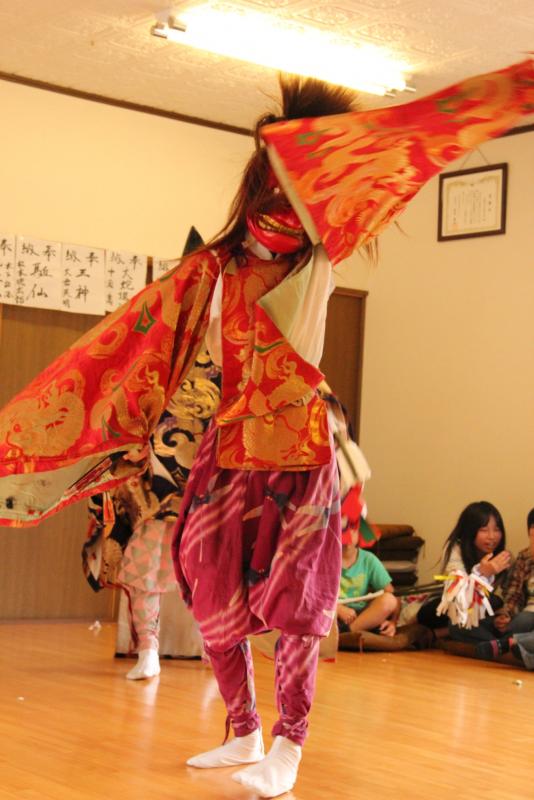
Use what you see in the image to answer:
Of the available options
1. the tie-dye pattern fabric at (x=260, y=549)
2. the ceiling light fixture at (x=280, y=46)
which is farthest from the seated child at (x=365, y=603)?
the tie-dye pattern fabric at (x=260, y=549)

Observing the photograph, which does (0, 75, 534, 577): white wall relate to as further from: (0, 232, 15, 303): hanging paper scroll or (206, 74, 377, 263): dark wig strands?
(206, 74, 377, 263): dark wig strands

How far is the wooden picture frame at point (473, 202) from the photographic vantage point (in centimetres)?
676

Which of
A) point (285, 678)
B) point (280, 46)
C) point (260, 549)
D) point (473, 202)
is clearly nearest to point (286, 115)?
point (260, 549)

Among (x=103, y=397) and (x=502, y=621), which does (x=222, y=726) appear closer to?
(x=103, y=397)

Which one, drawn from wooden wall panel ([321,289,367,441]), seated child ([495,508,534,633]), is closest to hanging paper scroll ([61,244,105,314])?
wooden wall panel ([321,289,367,441])

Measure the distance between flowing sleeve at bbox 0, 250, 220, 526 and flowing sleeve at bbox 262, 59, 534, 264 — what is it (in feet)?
1.07

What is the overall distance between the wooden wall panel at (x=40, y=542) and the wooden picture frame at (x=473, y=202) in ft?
7.14

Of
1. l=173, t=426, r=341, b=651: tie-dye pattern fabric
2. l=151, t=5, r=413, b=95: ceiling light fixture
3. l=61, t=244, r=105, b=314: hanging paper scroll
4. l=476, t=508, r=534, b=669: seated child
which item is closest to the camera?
l=173, t=426, r=341, b=651: tie-dye pattern fabric

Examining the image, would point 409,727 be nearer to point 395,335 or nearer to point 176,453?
point 176,453

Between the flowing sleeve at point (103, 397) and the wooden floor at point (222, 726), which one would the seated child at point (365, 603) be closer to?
the wooden floor at point (222, 726)

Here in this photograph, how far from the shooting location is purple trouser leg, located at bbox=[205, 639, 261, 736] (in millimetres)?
2990

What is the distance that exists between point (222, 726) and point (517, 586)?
2.65 m

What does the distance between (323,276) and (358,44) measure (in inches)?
115

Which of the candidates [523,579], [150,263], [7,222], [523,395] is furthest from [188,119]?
[523,579]
